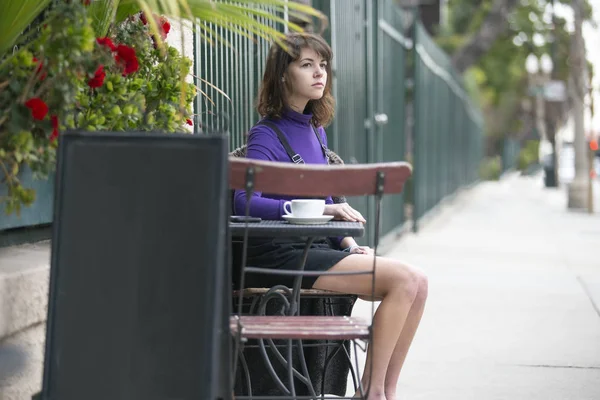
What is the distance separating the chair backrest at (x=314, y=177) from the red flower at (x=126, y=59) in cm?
44

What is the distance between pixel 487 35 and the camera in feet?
82.8

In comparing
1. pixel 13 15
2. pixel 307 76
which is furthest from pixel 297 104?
pixel 13 15

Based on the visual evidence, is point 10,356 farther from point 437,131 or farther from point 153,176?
point 437,131

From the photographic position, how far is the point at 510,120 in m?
86.0

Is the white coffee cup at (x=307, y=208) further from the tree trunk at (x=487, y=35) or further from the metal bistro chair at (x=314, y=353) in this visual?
the tree trunk at (x=487, y=35)

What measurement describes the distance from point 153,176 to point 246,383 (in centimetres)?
136

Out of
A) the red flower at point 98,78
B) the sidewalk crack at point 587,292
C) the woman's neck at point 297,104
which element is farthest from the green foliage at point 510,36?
the red flower at point 98,78

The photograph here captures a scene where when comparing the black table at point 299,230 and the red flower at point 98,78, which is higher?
the red flower at point 98,78

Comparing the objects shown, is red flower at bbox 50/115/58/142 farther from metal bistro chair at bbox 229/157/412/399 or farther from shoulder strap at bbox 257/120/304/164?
shoulder strap at bbox 257/120/304/164

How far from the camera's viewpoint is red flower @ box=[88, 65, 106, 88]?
3363mm

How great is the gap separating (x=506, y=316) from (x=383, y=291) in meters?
3.88

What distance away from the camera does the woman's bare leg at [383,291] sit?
4129 millimetres

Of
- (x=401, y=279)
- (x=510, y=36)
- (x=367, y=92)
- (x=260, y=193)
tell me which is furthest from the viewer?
(x=510, y=36)

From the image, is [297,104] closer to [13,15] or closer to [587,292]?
[13,15]
